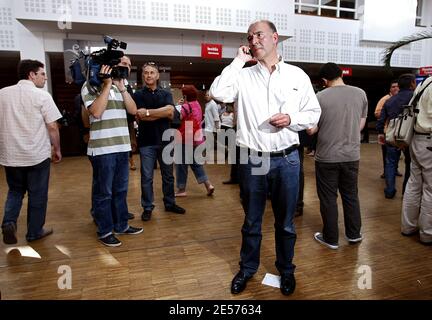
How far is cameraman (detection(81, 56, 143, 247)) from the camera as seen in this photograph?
8.17 ft

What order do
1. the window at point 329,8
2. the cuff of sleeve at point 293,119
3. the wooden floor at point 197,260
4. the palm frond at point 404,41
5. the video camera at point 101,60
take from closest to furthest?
1. the cuff of sleeve at point 293,119
2. the wooden floor at point 197,260
3. the video camera at point 101,60
4. the palm frond at point 404,41
5. the window at point 329,8

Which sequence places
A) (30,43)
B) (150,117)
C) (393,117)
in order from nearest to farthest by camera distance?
1. (150,117)
2. (393,117)
3. (30,43)

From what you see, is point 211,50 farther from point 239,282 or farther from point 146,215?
point 239,282

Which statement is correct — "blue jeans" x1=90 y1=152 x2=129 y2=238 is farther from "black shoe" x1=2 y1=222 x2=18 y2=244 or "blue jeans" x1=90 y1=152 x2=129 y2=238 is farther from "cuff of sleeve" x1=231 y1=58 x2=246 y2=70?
"cuff of sleeve" x1=231 y1=58 x2=246 y2=70

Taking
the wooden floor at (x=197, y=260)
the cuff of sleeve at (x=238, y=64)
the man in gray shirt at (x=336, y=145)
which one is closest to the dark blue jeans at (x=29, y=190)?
the wooden floor at (x=197, y=260)

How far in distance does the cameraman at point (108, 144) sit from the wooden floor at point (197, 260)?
0.33 m

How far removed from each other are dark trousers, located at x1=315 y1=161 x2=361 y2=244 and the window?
7.25 metres

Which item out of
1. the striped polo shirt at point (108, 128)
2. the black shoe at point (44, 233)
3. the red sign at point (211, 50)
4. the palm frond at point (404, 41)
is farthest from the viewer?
the red sign at point (211, 50)

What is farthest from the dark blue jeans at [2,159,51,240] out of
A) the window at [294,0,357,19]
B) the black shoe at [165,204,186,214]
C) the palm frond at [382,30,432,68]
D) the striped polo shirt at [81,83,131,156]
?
the window at [294,0,357,19]

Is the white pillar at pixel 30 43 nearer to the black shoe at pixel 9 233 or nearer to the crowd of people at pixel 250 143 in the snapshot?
the crowd of people at pixel 250 143

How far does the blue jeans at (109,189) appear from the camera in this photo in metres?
→ 2.62

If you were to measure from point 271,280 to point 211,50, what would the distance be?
21.3 ft

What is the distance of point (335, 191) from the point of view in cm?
268

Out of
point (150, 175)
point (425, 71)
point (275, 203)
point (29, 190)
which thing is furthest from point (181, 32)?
point (425, 71)
